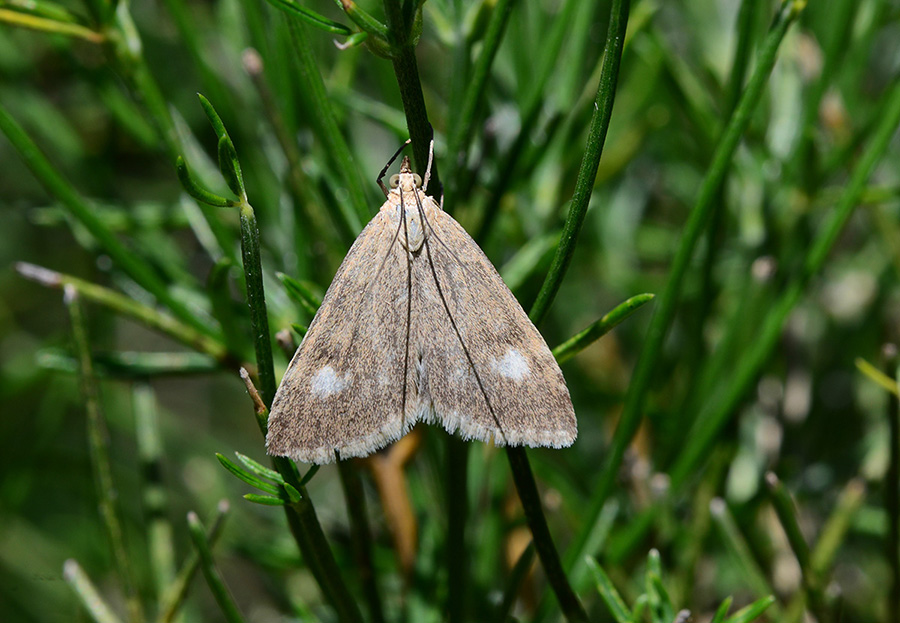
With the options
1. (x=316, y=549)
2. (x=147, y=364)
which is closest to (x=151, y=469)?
(x=147, y=364)

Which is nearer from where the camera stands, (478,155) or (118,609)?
(478,155)

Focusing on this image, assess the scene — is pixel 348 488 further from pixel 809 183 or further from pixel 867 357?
pixel 867 357

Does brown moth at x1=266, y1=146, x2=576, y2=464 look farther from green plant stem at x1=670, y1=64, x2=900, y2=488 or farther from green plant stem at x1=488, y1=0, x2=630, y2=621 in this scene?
green plant stem at x1=670, y1=64, x2=900, y2=488

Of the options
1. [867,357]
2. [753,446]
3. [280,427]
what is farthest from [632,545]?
[867,357]

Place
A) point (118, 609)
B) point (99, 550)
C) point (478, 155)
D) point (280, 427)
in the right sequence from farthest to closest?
point (118, 609) < point (99, 550) < point (478, 155) < point (280, 427)

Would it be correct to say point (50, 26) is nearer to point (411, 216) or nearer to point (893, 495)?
point (411, 216)

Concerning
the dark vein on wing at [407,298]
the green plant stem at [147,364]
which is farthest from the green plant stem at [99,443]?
the dark vein on wing at [407,298]

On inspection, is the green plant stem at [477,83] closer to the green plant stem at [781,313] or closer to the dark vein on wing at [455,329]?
the dark vein on wing at [455,329]
